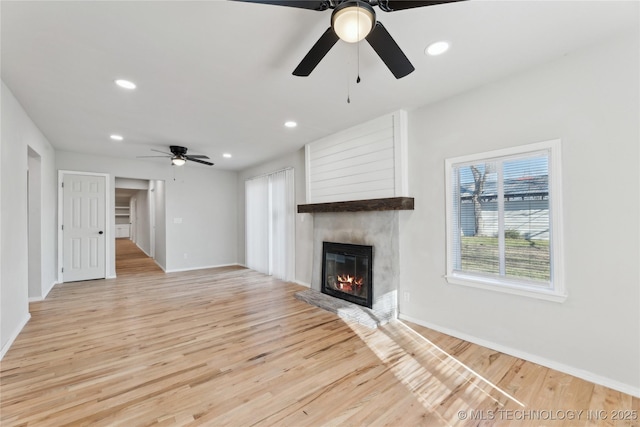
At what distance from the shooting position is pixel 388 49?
68.3 inches

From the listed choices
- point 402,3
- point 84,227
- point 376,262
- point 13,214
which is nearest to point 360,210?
point 376,262

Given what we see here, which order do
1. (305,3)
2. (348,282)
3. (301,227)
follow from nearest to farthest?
1. (305,3)
2. (348,282)
3. (301,227)

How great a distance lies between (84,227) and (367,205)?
591cm

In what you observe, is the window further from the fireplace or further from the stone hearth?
the fireplace

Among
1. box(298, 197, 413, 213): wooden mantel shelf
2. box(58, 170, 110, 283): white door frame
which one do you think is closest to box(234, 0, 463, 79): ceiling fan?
box(298, 197, 413, 213): wooden mantel shelf

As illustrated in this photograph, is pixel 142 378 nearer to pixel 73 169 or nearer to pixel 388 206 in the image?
pixel 388 206

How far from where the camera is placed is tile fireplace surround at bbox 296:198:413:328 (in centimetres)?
351

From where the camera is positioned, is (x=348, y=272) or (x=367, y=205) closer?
(x=367, y=205)

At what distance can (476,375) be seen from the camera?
2.29 m

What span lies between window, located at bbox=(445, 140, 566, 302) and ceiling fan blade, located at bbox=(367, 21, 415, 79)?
1.48 meters

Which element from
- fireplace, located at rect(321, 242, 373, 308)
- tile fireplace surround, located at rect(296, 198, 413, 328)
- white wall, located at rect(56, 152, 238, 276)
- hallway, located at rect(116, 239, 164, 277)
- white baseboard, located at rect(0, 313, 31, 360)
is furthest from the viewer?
hallway, located at rect(116, 239, 164, 277)

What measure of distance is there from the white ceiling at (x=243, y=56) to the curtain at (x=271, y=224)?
2.15 metres

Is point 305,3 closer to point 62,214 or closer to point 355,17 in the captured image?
point 355,17

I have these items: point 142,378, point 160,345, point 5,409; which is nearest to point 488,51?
point 142,378
